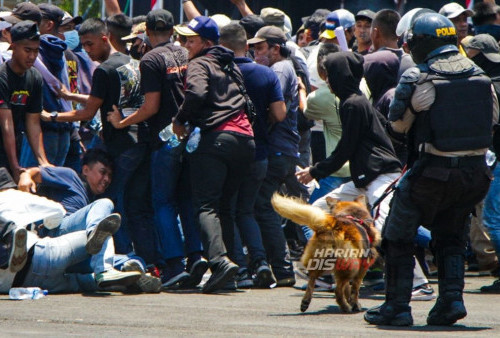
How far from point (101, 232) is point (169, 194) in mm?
1164

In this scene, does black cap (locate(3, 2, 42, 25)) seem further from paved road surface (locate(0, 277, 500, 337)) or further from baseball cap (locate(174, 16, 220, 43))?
paved road surface (locate(0, 277, 500, 337))

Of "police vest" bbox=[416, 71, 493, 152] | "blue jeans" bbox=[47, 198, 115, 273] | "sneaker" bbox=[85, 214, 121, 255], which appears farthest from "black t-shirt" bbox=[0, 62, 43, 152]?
"police vest" bbox=[416, 71, 493, 152]

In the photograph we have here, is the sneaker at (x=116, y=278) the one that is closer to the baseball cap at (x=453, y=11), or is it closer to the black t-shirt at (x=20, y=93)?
the black t-shirt at (x=20, y=93)

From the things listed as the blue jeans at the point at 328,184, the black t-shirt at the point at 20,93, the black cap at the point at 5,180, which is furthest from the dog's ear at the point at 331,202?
the black t-shirt at the point at 20,93

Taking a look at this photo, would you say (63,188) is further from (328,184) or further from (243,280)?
(328,184)

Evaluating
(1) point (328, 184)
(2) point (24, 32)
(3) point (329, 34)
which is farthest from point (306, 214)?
(3) point (329, 34)

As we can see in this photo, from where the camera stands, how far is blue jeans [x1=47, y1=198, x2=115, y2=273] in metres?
8.05

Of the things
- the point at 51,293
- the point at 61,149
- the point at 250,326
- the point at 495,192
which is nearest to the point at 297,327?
the point at 250,326

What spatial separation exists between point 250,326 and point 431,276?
381 centimetres

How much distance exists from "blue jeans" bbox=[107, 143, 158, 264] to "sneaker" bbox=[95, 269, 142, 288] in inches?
37.0

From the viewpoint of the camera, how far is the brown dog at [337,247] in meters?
7.00

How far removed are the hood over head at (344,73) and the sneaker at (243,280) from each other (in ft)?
5.79

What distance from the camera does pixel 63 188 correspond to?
28.0ft

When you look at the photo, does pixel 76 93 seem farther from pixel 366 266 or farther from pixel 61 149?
pixel 366 266
